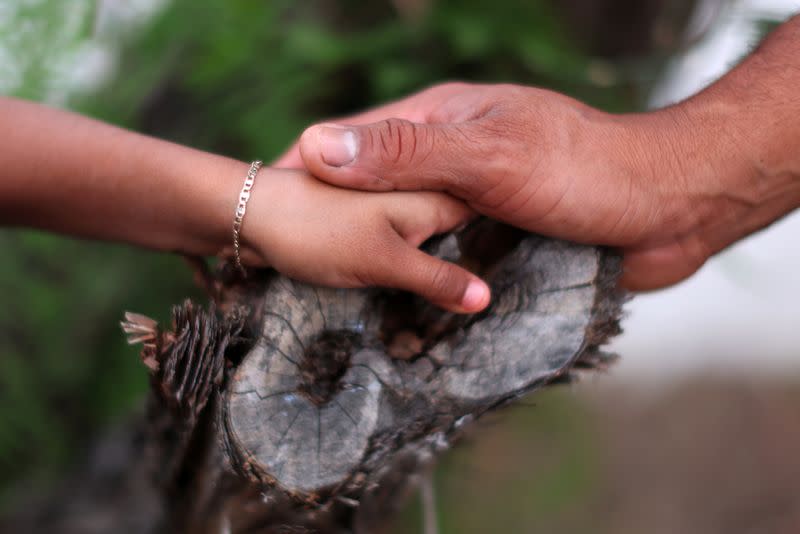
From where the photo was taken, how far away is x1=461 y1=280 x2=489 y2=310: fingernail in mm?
1271

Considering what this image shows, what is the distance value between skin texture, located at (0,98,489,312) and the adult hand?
0.18ft

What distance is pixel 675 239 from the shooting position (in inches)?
58.5

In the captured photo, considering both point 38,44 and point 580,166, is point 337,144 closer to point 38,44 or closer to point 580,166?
point 580,166

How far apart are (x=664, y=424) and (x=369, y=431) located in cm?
275

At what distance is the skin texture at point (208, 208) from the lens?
1.26 meters

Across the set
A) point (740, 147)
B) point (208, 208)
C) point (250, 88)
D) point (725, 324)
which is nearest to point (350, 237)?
point (208, 208)

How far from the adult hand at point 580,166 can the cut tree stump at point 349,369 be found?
105 millimetres

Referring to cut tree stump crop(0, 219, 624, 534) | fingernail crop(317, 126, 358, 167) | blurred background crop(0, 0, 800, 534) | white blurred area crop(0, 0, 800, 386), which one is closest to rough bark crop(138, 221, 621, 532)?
cut tree stump crop(0, 219, 624, 534)

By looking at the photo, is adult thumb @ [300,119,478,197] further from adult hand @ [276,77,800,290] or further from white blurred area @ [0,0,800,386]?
white blurred area @ [0,0,800,386]

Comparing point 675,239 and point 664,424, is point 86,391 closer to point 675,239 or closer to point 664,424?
point 675,239

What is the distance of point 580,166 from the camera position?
1.30m

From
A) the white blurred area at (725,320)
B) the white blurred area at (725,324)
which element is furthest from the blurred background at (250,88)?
the white blurred area at (725,324)

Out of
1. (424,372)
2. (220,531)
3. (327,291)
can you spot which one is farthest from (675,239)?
(220,531)

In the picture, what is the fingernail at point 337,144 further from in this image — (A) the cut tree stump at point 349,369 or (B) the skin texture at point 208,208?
(A) the cut tree stump at point 349,369
